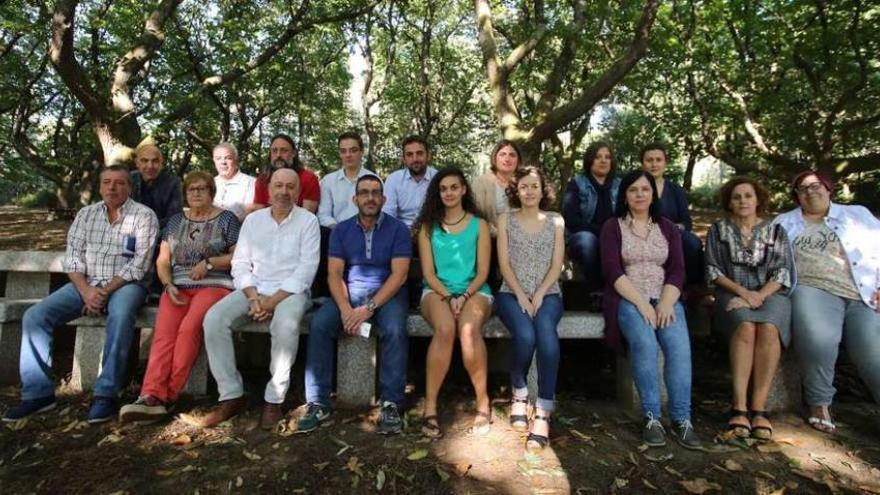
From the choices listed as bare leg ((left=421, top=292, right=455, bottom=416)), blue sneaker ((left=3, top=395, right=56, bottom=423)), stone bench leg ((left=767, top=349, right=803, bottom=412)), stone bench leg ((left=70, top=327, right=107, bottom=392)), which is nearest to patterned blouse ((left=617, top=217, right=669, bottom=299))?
stone bench leg ((left=767, top=349, right=803, bottom=412))

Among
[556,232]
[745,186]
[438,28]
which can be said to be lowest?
[556,232]

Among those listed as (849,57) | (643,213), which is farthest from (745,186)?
(849,57)

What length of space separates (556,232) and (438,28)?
1582 cm

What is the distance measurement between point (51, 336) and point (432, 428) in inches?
120

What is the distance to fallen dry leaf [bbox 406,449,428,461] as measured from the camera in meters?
3.23

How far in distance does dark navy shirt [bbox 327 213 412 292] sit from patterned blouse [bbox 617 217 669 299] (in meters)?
1.69

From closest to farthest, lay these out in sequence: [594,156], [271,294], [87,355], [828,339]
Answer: [828,339]
[271,294]
[87,355]
[594,156]

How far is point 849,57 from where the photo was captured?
8.55 metres

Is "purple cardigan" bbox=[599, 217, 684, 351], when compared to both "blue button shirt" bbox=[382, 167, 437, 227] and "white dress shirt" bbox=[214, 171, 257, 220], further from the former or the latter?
"white dress shirt" bbox=[214, 171, 257, 220]

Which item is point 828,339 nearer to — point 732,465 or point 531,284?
point 732,465

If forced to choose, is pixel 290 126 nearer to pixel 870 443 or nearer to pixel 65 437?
pixel 65 437

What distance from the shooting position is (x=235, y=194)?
5000 millimetres

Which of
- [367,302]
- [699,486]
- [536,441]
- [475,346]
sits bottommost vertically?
[699,486]

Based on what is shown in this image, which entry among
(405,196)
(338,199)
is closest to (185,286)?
(338,199)
